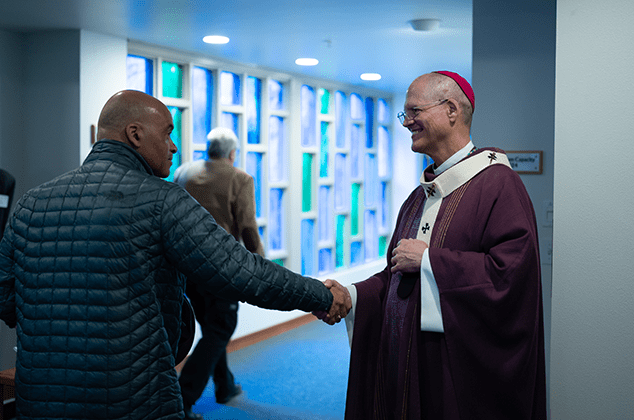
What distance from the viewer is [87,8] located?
3512 mm

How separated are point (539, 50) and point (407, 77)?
3708mm

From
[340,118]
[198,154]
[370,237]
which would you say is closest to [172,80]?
[198,154]

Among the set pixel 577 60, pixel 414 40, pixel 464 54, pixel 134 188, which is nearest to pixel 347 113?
pixel 464 54

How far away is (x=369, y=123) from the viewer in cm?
834

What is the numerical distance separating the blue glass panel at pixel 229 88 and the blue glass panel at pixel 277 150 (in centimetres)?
58

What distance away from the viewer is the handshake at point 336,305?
2.17 metres

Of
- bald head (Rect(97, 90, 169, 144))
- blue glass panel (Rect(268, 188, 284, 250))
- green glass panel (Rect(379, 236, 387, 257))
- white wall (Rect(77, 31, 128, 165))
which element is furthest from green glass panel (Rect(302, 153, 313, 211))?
bald head (Rect(97, 90, 169, 144))

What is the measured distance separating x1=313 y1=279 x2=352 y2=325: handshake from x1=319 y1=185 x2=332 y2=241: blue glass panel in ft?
16.2

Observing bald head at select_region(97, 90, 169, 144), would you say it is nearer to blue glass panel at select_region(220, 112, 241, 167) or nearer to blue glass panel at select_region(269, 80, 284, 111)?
blue glass panel at select_region(220, 112, 241, 167)

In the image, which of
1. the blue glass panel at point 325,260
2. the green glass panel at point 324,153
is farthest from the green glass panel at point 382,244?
the green glass panel at point 324,153

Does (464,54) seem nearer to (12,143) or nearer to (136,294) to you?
(12,143)

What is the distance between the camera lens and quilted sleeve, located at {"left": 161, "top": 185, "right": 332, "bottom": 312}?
63.0 inches

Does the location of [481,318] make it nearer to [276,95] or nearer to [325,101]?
[276,95]

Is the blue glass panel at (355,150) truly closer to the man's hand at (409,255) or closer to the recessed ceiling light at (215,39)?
the recessed ceiling light at (215,39)
